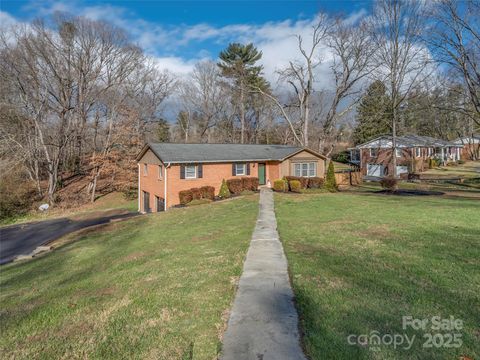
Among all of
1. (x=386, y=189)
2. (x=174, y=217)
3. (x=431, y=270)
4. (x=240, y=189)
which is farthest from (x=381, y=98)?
(x=431, y=270)

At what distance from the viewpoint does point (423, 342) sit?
391 cm

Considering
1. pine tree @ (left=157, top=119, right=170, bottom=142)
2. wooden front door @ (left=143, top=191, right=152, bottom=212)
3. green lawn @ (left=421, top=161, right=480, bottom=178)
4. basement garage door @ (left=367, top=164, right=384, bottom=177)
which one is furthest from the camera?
pine tree @ (left=157, top=119, right=170, bottom=142)

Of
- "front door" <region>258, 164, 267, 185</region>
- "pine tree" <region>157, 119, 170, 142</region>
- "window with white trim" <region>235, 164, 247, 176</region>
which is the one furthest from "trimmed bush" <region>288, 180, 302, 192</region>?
"pine tree" <region>157, 119, 170, 142</region>

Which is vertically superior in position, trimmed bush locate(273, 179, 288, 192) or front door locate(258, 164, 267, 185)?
front door locate(258, 164, 267, 185)

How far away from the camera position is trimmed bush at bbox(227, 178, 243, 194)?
23859mm

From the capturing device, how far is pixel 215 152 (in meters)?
25.1

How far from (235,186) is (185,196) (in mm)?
4261

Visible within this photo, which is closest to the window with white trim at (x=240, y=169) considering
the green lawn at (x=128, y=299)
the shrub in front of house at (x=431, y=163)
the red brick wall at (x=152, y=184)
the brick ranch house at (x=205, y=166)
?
the brick ranch house at (x=205, y=166)

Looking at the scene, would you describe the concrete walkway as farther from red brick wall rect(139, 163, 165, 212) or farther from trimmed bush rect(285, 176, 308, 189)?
trimmed bush rect(285, 176, 308, 189)

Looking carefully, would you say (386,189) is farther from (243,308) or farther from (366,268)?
(243,308)

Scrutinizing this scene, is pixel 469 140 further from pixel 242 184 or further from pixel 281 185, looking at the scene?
pixel 242 184

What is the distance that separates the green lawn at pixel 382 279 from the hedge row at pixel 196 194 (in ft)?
36.3

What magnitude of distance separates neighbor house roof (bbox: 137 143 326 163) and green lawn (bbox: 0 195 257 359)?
36.5 ft

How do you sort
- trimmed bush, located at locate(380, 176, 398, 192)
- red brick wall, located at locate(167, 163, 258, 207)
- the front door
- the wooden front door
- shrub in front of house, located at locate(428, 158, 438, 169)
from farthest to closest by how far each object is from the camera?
shrub in front of house, located at locate(428, 158, 438, 169) → the front door → the wooden front door → trimmed bush, located at locate(380, 176, 398, 192) → red brick wall, located at locate(167, 163, 258, 207)
